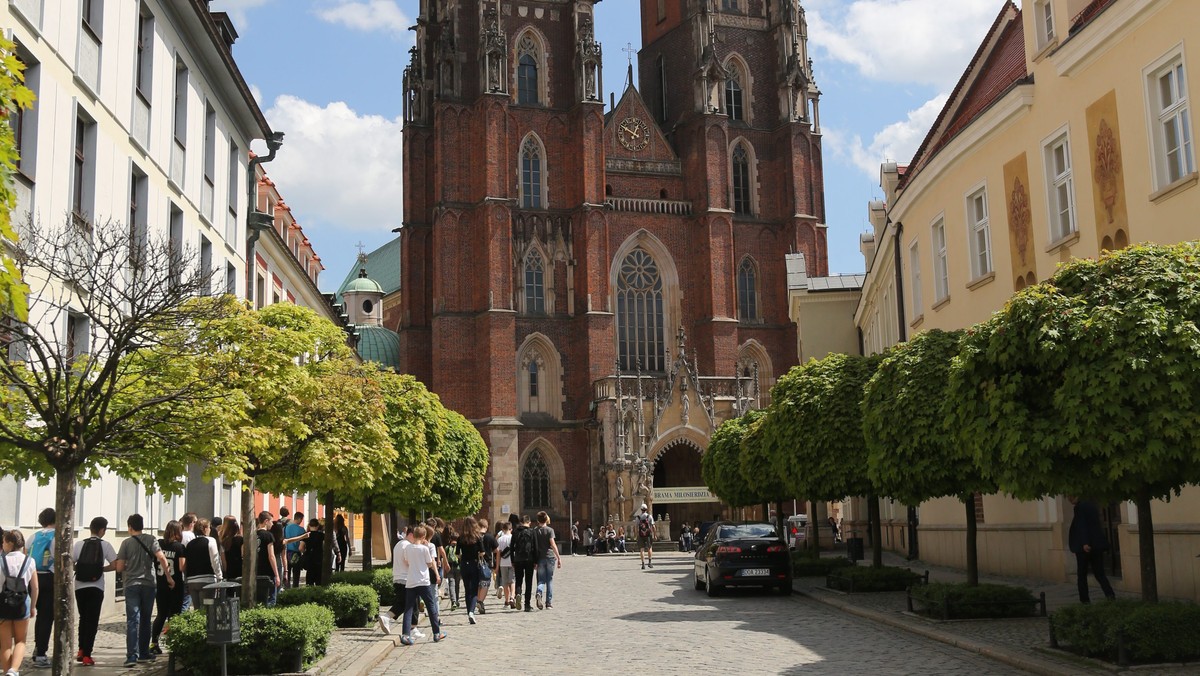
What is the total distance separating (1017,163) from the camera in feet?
71.1

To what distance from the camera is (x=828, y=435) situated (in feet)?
76.5

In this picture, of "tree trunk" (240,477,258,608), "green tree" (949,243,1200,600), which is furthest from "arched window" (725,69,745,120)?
"green tree" (949,243,1200,600)

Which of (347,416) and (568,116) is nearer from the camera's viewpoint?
(347,416)

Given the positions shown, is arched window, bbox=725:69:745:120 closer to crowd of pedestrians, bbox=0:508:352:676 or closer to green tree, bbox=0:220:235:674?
crowd of pedestrians, bbox=0:508:352:676

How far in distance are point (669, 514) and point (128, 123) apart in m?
45.2

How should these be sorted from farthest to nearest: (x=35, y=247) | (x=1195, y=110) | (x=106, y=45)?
(x=106, y=45)
(x=1195, y=110)
(x=35, y=247)

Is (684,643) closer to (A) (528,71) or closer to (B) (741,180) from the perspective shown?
(A) (528,71)

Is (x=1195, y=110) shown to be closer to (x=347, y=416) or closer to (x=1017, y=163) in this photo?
(x=1017, y=163)

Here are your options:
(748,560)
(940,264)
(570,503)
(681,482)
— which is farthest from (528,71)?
(748,560)

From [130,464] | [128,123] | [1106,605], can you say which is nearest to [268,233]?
[128,123]

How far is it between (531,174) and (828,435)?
41.1m

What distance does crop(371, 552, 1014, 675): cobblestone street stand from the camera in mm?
13148

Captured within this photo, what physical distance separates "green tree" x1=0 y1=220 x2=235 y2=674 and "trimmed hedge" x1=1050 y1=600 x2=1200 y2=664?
339 inches

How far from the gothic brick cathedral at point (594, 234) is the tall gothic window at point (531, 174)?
103mm
